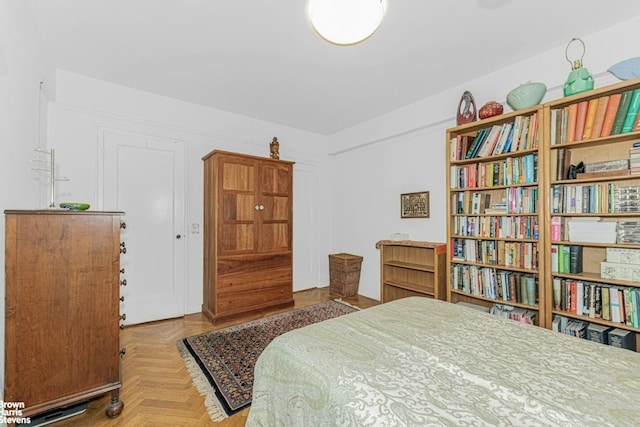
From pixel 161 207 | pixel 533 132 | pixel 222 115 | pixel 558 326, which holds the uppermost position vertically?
pixel 222 115

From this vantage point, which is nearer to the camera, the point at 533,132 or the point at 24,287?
the point at 24,287

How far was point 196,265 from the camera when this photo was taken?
3.54m

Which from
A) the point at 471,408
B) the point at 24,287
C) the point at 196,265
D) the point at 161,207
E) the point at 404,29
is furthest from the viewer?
the point at 196,265

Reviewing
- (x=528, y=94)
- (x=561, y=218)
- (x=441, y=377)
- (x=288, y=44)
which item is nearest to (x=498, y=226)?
(x=561, y=218)

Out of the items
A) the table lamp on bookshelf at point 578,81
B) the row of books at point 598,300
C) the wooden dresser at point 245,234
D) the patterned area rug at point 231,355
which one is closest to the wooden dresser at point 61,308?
the patterned area rug at point 231,355

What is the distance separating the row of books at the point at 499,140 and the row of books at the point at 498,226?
0.59m

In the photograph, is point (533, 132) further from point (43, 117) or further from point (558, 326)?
point (43, 117)

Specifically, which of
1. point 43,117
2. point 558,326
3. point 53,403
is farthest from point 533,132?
point 43,117

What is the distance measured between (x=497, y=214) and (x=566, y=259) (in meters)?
0.59

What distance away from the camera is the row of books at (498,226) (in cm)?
238

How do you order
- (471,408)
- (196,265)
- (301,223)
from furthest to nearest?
(301,223)
(196,265)
(471,408)

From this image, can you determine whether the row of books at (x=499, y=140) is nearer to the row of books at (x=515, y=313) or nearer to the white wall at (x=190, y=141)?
the row of books at (x=515, y=313)

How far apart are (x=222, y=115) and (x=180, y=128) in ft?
1.91

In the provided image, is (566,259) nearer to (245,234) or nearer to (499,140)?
(499,140)
